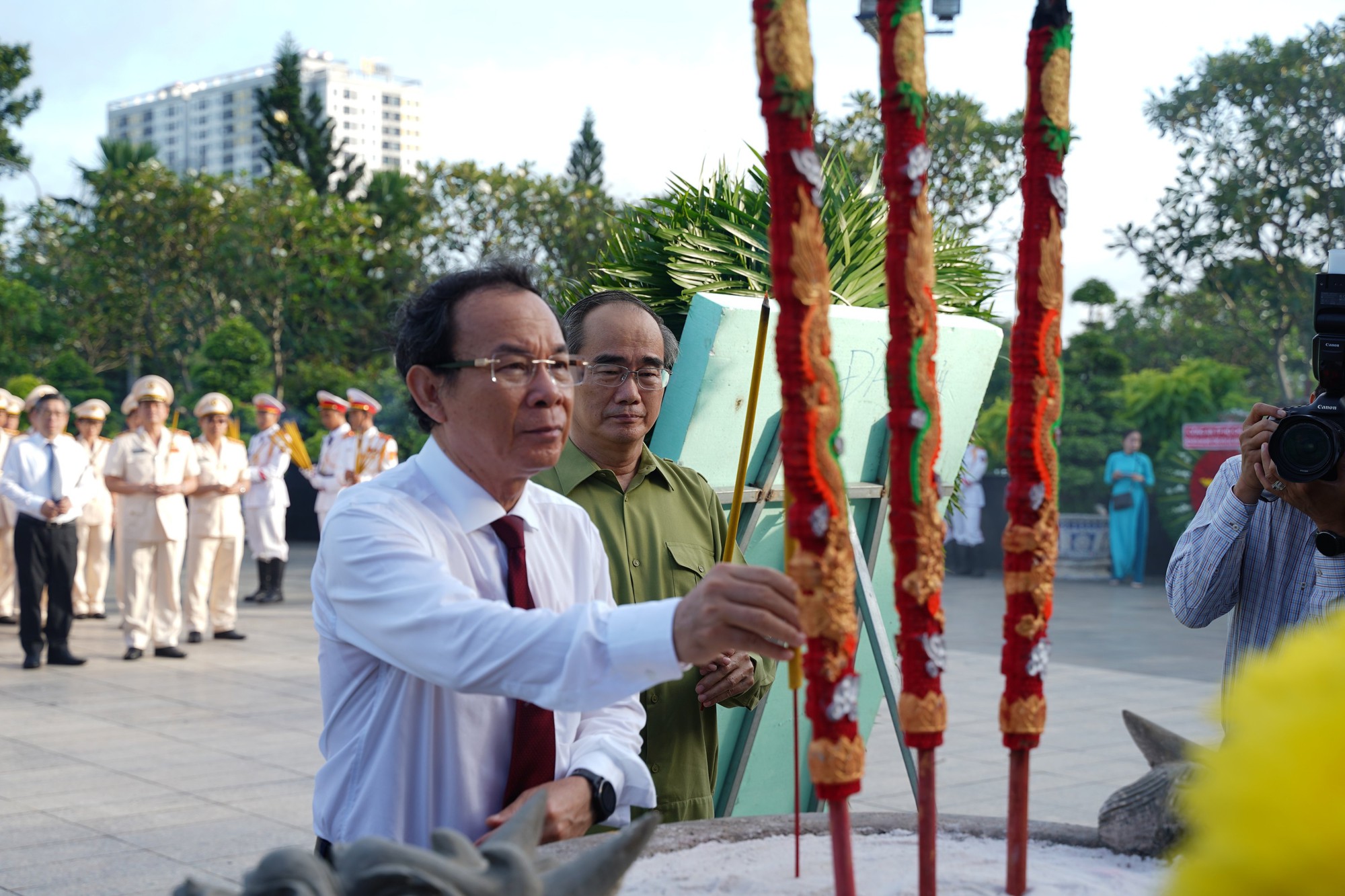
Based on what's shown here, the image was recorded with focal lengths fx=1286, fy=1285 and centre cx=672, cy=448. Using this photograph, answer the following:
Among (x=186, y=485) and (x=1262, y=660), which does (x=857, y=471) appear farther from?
(x=186, y=485)

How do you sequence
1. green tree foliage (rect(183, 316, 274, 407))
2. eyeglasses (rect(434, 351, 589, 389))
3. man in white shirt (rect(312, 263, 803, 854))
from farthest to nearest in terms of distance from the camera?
green tree foliage (rect(183, 316, 274, 407)), eyeglasses (rect(434, 351, 589, 389)), man in white shirt (rect(312, 263, 803, 854))

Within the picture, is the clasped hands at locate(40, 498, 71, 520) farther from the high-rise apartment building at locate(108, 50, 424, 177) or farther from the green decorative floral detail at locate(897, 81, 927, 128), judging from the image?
the high-rise apartment building at locate(108, 50, 424, 177)

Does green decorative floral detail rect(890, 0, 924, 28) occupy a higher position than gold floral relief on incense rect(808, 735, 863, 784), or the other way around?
green decorative floral detail rect(890, 0, 924, 28)

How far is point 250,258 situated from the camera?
81.4ft

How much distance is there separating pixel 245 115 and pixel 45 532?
12275 centimetres

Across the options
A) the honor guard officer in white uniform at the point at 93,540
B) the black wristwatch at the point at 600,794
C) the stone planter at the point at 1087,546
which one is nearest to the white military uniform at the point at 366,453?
the honor guard officer in white uniform at the point at 93,540

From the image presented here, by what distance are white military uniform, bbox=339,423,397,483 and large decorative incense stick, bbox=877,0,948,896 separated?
10877 mm

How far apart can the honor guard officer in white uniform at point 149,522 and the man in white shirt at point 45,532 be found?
0.41m

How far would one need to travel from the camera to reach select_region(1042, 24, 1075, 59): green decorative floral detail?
154cm

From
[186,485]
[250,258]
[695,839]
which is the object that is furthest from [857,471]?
[250,258]

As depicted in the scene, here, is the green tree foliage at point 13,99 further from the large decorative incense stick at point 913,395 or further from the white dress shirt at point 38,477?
the large decorative incense stick at point 913,395

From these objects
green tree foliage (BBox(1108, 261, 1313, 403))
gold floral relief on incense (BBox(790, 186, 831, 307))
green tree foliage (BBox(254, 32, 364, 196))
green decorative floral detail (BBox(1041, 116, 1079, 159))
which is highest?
green tree foliage (BBox(254, 32, 364, 196))

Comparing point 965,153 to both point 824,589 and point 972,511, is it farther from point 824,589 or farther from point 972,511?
point 824,589

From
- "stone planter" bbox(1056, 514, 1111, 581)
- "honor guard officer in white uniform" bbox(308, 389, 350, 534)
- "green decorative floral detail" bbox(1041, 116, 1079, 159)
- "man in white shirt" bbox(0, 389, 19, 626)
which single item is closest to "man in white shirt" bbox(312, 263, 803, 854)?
"green decorative floral detail" bbox(1041, 116, 1079, 159)
